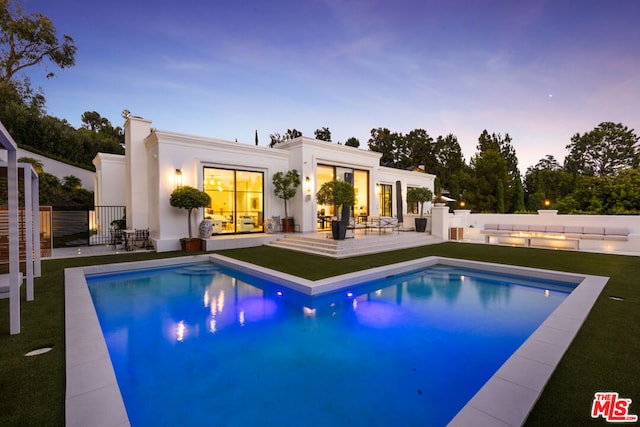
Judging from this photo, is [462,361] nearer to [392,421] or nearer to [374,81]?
[392,421]

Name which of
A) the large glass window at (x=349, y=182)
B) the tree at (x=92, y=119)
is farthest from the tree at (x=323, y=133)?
the tree at (x=92, y=119)

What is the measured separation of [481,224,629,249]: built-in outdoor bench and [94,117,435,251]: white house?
477 centimetres

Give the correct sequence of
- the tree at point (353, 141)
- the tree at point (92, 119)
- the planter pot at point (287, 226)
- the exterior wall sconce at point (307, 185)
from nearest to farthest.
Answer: the exterior wall sconce at point (307, 185) < the planter pot at point (287, 226) < the tree at point (353, 141) < the tree at point (92, 119)

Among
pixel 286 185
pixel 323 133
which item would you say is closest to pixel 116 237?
pixel 286 185

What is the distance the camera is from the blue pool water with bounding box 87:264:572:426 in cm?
266

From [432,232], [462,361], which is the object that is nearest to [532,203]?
[432,232]

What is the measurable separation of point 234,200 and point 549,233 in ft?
43.5

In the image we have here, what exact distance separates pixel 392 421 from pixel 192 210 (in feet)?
33.4

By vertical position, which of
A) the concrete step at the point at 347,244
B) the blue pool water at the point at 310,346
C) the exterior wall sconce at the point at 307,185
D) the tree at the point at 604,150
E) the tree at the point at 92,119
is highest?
the tree at the point at 92,119

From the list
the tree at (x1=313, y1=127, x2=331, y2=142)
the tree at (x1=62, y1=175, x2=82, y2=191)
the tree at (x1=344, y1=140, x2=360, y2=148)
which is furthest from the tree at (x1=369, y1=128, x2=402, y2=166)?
the tree at (x1=62, y1=175, x2=82, y2=191)

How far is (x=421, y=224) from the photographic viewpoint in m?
13.6

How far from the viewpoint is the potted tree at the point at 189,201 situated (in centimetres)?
982

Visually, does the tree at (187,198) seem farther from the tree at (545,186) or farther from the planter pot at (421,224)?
the tree at (545,186)

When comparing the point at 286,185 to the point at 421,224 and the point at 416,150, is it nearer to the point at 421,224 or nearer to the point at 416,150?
the point at 421,224
